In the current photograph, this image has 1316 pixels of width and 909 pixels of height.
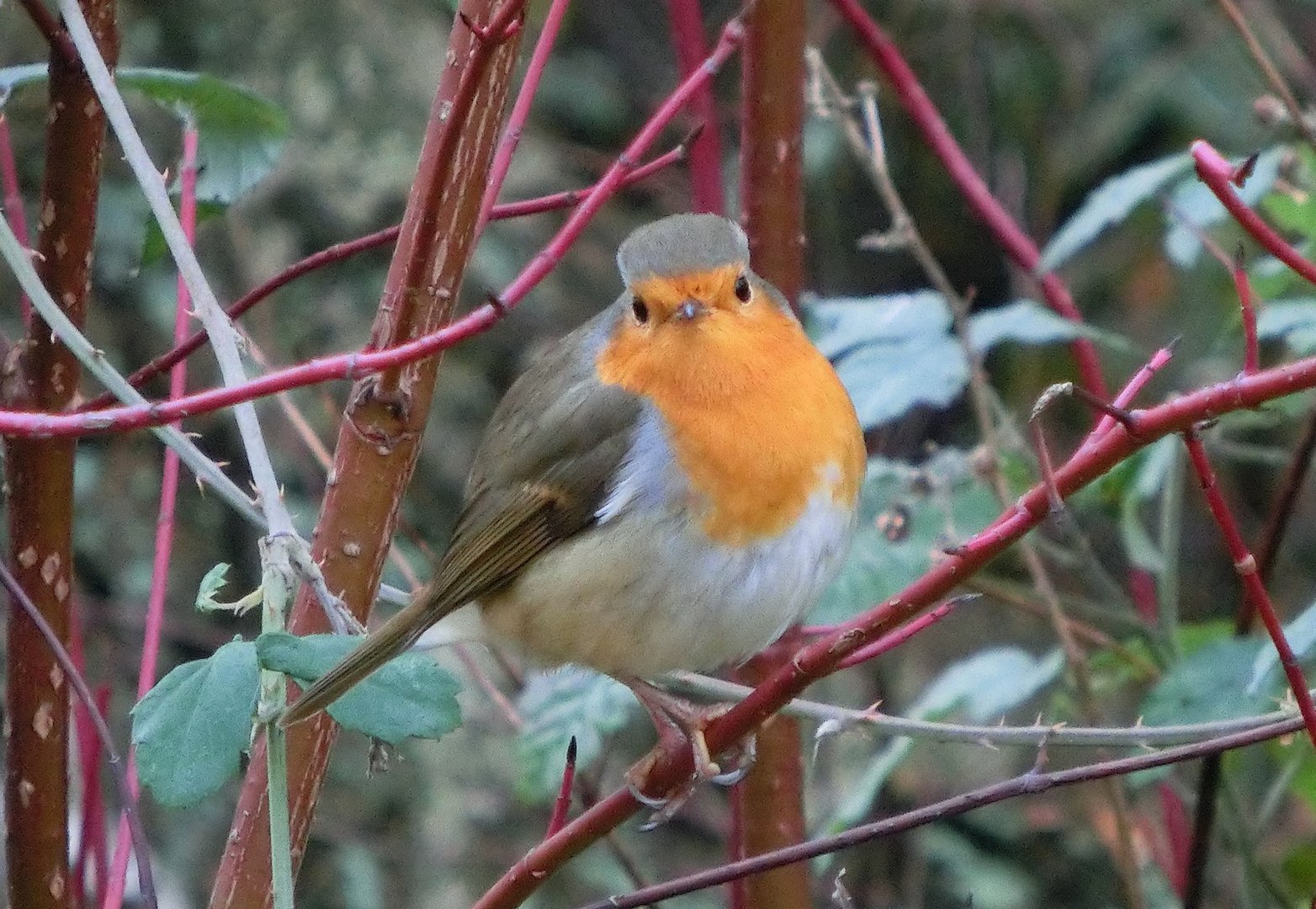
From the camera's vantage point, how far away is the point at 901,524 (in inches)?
95.1

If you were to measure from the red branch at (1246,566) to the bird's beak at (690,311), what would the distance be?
0.96 m

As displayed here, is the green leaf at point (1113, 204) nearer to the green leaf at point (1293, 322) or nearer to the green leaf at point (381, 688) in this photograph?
the green leaf at point (1293, 322)

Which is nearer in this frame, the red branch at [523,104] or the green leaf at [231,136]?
→ the red branch at [523,104]

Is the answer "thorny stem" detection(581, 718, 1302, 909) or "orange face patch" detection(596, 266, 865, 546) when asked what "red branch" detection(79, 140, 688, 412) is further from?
"thorny stem" detection(581, 718, 1302, 909)

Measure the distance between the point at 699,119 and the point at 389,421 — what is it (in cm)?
80

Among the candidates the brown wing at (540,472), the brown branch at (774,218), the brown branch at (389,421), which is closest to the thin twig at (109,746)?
the brown branch at (389,421)

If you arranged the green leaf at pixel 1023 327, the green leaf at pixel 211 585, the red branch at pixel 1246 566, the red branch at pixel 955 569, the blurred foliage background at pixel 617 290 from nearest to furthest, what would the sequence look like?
the red branch at pixel 955 569 < the red branch at pixel 1246 566 < the green leaf at pixel 211 585 < the green leaf at pixel 1023 327 < the blurred foliage background at pixel 617 290

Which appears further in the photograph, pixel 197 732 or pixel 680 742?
pixel 680 742

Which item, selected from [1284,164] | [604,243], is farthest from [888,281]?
[1284,164]

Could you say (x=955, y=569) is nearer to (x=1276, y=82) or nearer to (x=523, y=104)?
(x=523, y=104)

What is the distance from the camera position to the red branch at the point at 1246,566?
3.60 feet

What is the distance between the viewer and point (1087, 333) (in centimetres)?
211

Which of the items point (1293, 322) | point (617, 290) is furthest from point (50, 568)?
point (617, 290)

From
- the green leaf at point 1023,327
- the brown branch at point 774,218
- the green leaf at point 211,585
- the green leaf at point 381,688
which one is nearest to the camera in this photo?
the green leaf at point 381,688
